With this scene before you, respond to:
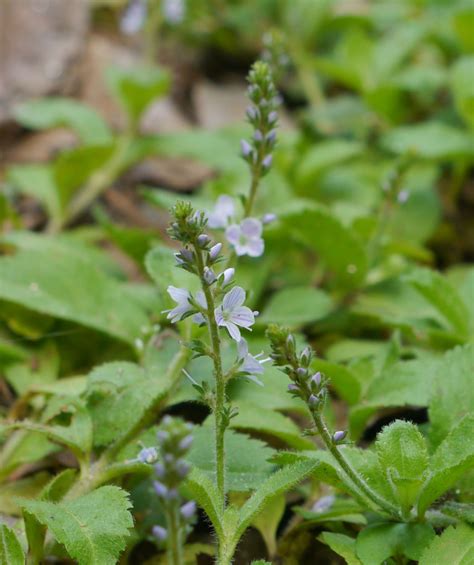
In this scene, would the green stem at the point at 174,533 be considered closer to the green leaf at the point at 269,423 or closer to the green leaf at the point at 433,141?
the green leaf at the point at 269,423

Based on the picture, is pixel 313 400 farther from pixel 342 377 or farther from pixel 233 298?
pixel 342 377

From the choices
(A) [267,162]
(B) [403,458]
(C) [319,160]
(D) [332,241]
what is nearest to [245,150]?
(A) [267,162]

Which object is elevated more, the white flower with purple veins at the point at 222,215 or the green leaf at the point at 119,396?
Answer: the white flower with purple veins at the point at 222,215

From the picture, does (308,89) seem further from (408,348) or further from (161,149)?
(408,348)

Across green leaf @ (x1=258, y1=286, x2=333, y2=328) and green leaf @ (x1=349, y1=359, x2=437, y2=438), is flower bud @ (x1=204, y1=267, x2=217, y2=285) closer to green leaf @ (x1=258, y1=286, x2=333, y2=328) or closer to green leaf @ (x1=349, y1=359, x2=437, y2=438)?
green leaf @ (x1=349, y1=359, x2=437, y2=438)

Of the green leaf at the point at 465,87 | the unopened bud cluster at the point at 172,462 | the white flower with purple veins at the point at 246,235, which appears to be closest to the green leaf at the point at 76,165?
the white flower with purple veins at the point at 246,235

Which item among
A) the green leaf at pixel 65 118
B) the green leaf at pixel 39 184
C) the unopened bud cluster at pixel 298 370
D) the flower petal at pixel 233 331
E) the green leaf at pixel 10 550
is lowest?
the green leaf at pixel 10 550
